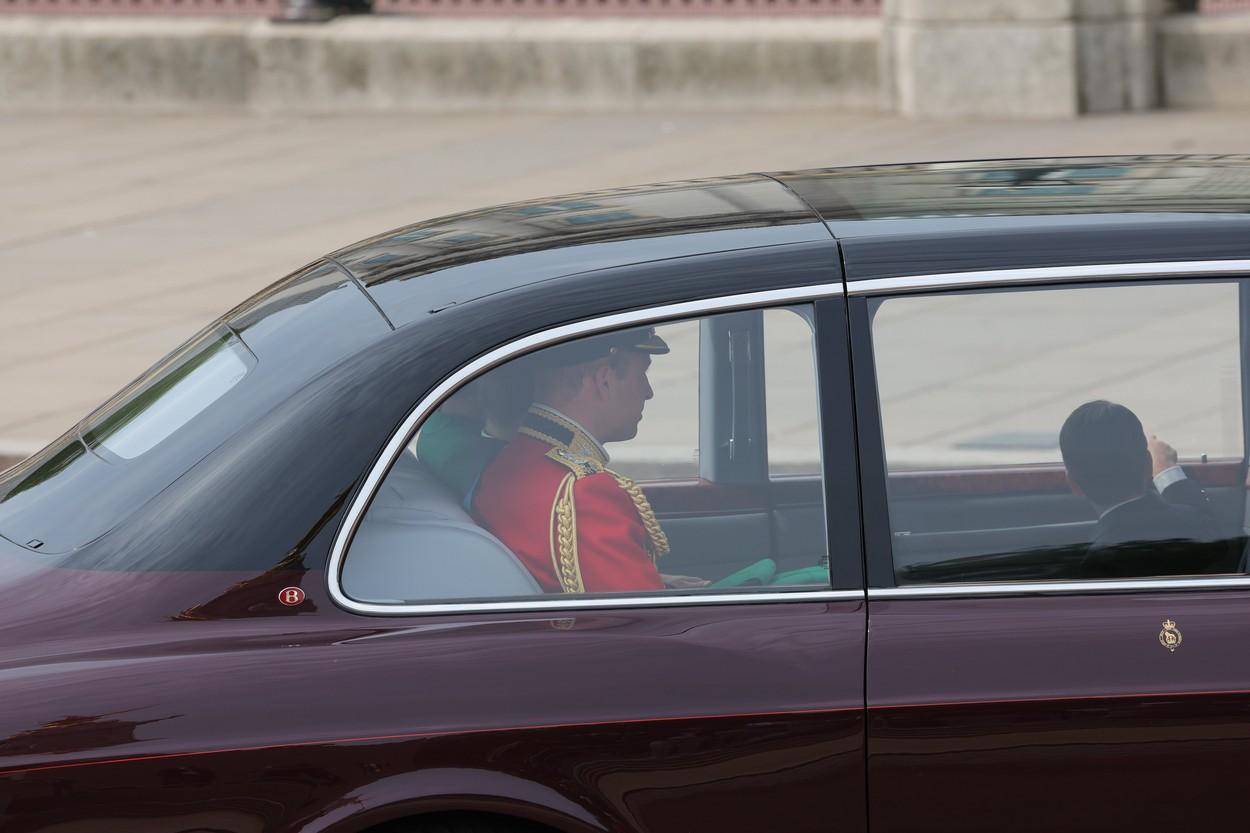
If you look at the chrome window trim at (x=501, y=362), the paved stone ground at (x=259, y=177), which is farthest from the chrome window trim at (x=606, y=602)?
the paved stone ground at (x=259, y=177)

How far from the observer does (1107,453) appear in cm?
332

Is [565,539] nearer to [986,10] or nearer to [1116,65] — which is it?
[986,10]

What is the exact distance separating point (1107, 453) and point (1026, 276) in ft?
1.51

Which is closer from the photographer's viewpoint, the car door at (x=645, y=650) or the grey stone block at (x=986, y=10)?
the car door at (x=645, y=650)

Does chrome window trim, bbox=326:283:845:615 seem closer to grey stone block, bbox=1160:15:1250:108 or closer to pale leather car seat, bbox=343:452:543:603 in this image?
pale leather car seat, bbox=343:452:543:603

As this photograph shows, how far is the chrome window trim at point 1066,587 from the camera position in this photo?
297 cm

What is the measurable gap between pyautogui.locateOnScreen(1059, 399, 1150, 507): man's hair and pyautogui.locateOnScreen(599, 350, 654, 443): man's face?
0.80 m

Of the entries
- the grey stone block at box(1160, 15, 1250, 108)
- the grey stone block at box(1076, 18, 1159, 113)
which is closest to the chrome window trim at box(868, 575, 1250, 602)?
the grey stone block at box(1076, 18, 1159, 113)

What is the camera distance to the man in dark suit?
306 centimetres

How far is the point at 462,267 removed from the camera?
3283mm

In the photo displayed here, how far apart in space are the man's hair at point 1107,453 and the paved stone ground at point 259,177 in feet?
19.0

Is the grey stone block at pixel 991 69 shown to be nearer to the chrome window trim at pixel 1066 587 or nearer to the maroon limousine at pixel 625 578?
the maroon limousine at pixel 625 578

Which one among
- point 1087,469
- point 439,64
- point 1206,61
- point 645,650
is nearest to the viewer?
point 645,650

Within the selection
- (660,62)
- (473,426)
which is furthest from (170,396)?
(660,62)
